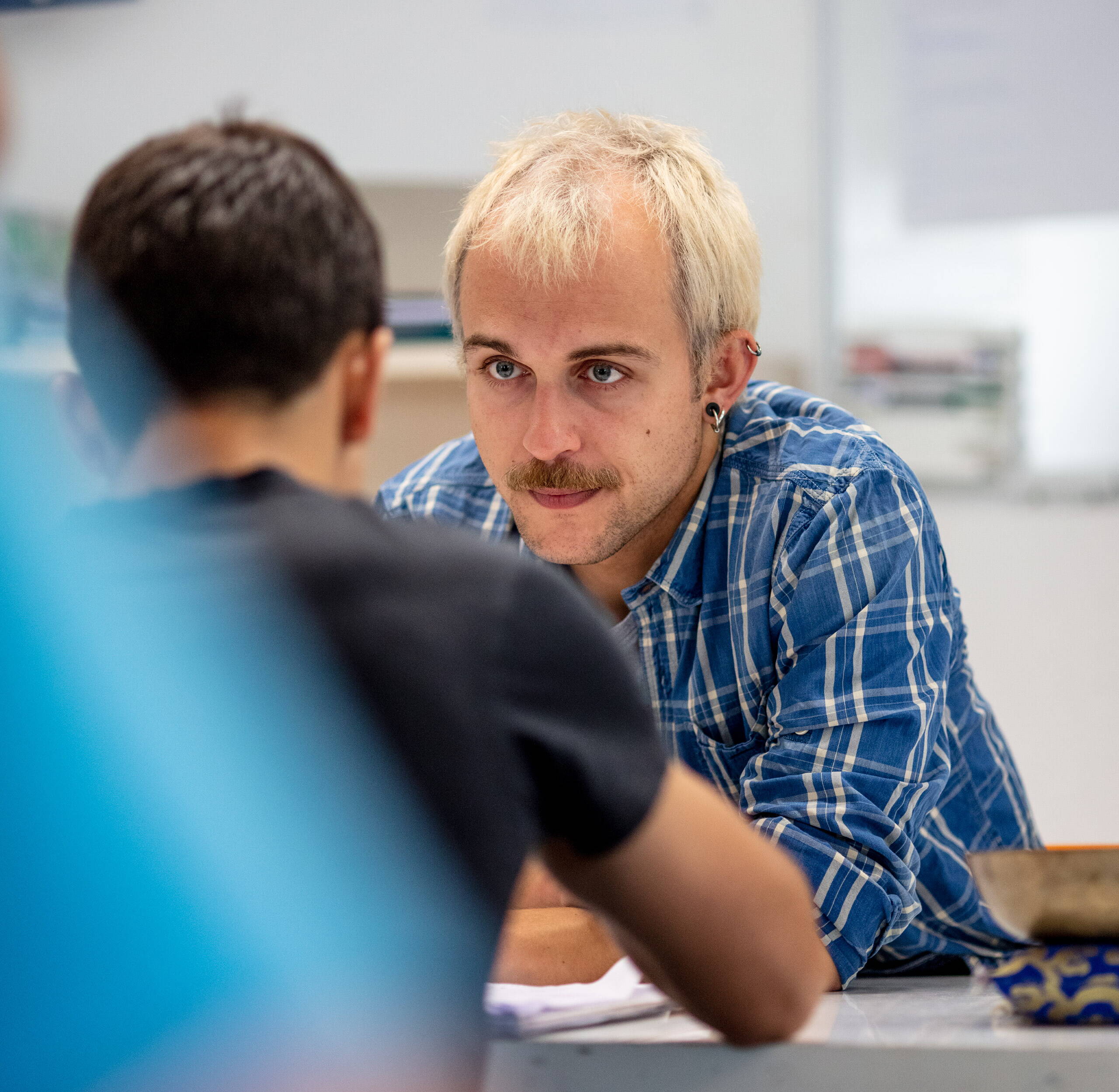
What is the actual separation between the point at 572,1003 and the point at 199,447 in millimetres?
468

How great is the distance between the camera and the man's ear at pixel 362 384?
2.13ft

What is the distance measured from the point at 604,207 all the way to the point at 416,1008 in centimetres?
88

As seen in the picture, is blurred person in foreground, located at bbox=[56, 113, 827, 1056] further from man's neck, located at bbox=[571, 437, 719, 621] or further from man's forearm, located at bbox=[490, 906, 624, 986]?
man's neck, located at bbox=[571, 437, 719, 621]

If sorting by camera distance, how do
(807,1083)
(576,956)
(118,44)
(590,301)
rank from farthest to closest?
(118,44)
(590,301)
(576,956)
(807,1083)

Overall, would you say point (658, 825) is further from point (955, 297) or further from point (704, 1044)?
point (955, 297)

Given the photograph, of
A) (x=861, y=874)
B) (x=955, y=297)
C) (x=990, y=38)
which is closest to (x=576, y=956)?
(x=861, y=874)

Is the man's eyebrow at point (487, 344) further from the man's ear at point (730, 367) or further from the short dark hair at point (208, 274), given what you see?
the short dark hair at point (208, 274)

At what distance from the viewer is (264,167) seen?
61cm

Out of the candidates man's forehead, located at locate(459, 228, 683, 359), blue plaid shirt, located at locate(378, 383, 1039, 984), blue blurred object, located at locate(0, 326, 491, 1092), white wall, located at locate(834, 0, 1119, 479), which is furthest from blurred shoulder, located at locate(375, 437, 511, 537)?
white wall, located at locate(834, 0, 1119, 479)

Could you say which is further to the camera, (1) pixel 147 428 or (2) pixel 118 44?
(2) pixel 118 44

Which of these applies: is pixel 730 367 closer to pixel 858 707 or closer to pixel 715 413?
pixel 715 413

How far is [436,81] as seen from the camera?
2.42 meters

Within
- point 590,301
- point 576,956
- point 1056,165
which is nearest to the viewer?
point 576,956

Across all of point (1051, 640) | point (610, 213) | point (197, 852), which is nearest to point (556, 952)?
point (197, 852)
